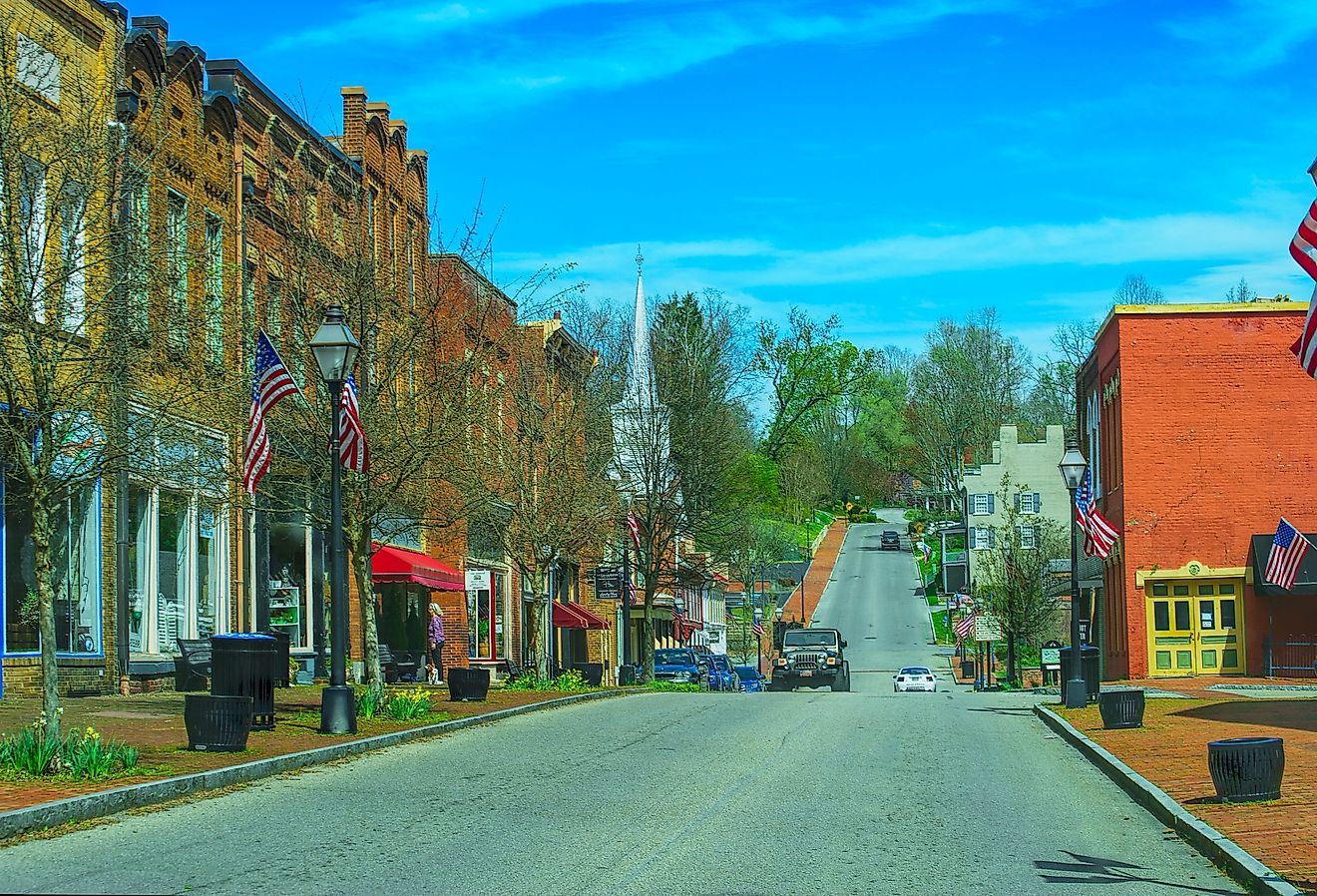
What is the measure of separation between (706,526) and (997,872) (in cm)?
3607

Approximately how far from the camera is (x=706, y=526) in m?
46.2

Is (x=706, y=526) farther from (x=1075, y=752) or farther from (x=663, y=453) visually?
(x=1075, y=752)

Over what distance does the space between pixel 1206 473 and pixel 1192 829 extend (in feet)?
97.1

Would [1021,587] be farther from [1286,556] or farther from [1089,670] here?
[1089,670]

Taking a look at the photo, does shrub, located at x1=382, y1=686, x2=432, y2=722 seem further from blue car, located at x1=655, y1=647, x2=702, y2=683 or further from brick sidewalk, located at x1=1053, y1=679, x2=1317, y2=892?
blue car, located at x1=655, y1=647, x2=702, y2=683

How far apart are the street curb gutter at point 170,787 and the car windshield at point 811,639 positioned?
32342 mm

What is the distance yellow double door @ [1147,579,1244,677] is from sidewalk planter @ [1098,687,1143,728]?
19.0 metres

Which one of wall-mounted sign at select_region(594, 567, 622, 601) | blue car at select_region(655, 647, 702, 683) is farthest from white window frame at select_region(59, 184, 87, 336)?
blue car at select_region(655, 647, 702, 683)

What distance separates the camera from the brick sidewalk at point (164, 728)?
12500mm

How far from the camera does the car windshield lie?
51.3 m

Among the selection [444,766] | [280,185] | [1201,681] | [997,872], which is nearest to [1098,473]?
[1201,681]

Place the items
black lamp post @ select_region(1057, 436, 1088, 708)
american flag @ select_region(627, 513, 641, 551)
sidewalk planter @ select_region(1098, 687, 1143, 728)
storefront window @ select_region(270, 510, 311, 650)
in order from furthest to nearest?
american flag @ select_region(627, 513, 641, 551), storefront window @ select_region(270, 510, 311, 650), black lamp post @ select_region(1057, 436, 1088, 708), sidewalk planter @ select_region(1098, 687, 1143, 728)

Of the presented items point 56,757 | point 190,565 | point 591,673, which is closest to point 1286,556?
point 591,673

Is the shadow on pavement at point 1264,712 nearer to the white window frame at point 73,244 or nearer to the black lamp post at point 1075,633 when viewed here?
the black lamp post at point 1075,633
